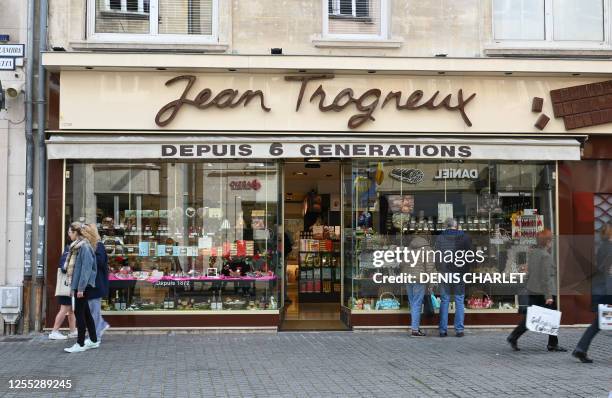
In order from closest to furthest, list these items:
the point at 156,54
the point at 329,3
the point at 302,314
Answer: the point at 156,54 → the point at 329,3 → the point at 302,314

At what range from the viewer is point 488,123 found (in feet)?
38.2

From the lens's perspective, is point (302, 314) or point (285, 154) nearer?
point (285, 154)

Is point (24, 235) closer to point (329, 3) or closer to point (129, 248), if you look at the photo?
point (129, 248)

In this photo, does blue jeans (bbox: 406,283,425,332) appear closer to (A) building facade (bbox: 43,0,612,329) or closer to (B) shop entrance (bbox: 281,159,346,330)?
(A) building facade (bbox: 43,0,612,329)

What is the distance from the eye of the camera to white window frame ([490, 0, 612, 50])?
467 inches

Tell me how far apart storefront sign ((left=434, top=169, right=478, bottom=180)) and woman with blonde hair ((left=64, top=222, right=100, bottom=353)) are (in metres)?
5.90

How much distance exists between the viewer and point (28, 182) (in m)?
11.1

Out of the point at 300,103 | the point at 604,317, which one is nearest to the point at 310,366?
the point at 604,317

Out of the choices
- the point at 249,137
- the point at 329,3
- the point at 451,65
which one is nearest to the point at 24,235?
the point at 249,137

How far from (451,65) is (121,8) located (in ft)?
18.0

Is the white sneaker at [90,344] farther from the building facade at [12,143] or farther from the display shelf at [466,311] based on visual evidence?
the display shelf at [466,311]

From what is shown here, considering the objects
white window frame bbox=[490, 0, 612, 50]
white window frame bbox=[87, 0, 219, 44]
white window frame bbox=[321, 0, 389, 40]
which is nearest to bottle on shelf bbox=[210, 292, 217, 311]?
white window frame bbox=[87, 0, 219, 44]

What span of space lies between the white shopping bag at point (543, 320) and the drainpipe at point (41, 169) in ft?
24.2

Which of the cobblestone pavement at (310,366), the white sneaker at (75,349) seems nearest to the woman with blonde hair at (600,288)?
the cobblestone pavement at (310,366)
